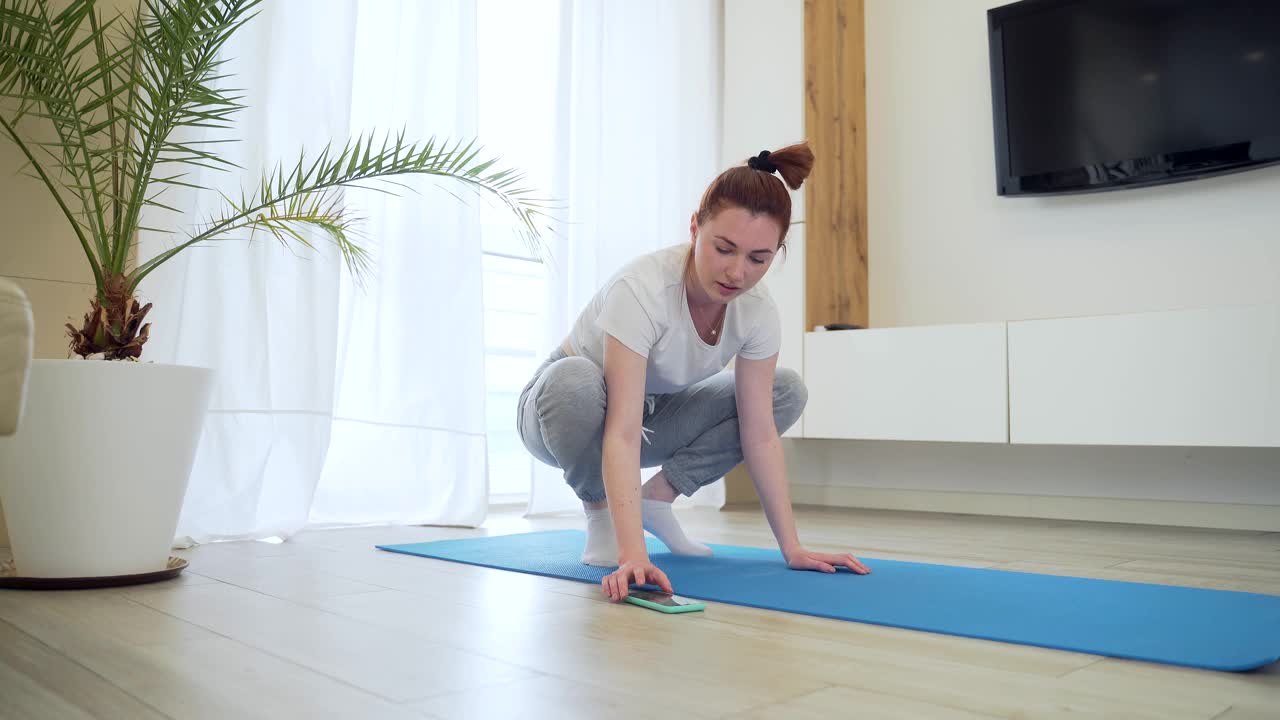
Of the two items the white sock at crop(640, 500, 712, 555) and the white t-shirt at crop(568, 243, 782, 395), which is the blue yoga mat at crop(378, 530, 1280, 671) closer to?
the white sock at crop(640, 500, 712, 555)

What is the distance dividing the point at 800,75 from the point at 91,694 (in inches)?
131

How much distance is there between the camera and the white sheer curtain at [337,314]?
7.48 ft

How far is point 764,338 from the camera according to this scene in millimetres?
1743

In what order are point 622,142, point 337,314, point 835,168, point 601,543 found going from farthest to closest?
point 835,168 → point 622,142 → point 337,314 → point 601,543

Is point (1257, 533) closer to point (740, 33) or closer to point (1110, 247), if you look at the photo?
point (1110, 247)

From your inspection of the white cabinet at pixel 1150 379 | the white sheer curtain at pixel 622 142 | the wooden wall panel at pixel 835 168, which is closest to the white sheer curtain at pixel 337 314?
the white sheer curtain at pixel 622 142

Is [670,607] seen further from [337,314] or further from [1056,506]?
[1056,506]

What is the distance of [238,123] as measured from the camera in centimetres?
236

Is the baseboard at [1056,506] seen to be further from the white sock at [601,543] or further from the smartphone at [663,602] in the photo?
the smartphone at [663,602]

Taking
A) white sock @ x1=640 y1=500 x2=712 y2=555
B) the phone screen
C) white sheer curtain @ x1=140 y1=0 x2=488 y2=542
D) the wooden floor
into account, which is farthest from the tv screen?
the phone screen

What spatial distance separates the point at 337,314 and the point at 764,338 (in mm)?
1256

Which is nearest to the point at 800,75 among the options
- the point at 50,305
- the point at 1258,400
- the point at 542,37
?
the point at 542,37

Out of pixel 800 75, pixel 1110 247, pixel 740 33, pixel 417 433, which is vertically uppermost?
pixel 740 33

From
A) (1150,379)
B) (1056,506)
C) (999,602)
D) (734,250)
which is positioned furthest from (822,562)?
(1056,506)
